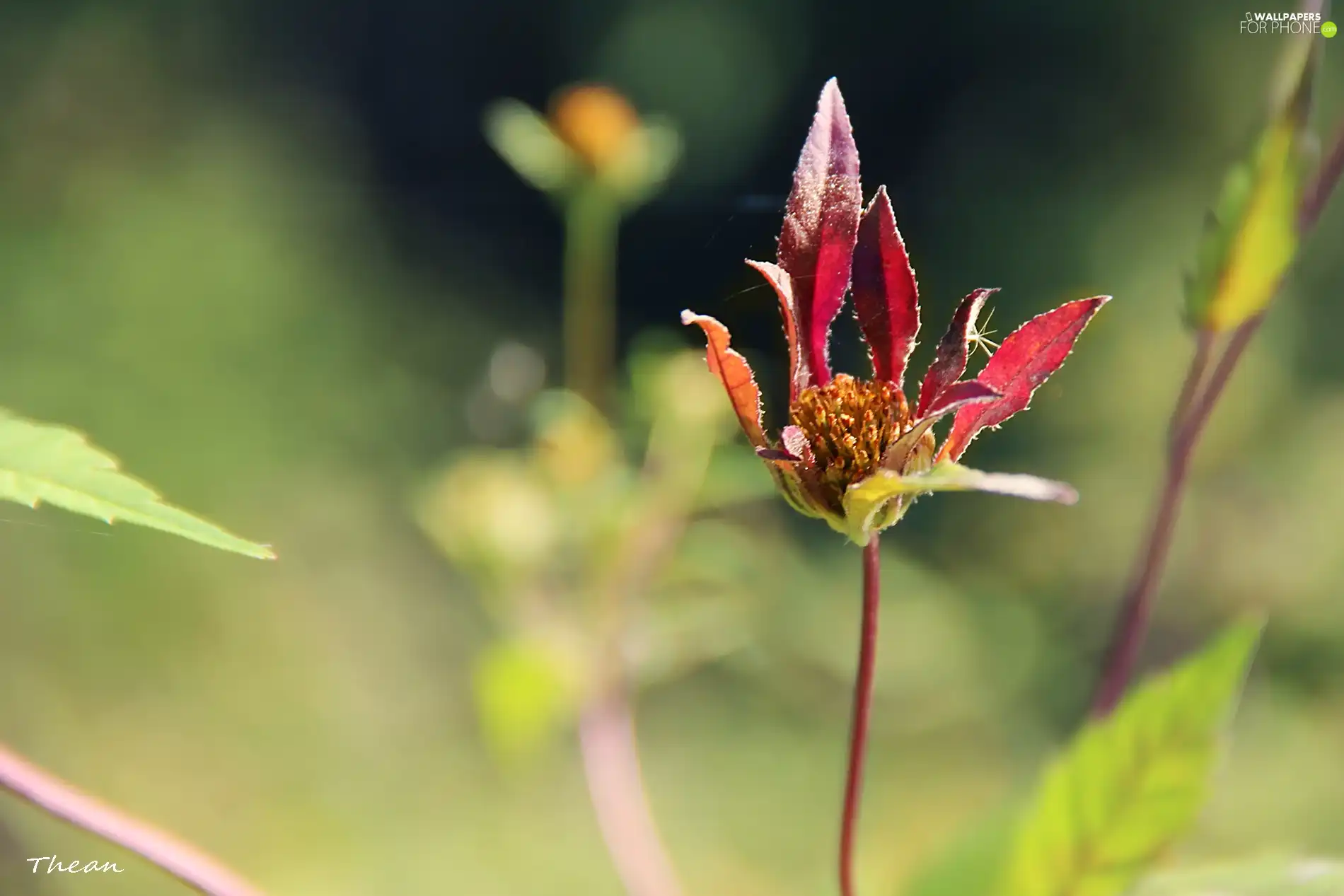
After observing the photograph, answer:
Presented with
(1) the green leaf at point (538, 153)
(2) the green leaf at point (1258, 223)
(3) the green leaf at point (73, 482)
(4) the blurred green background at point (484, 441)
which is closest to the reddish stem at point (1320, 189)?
(2) the green leaf at point (1258, 223)

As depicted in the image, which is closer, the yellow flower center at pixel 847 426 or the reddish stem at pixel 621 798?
the yellow flower center at pixel 847 426

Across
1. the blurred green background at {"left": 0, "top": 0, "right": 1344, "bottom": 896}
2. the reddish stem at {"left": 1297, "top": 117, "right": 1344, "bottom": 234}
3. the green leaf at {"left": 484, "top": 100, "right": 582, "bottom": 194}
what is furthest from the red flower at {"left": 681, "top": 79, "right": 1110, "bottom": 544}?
the blurred green background at {"left": 0, "top": 0, "right": 1344, "bottom": 896}

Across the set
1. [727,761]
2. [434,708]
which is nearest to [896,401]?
[727,761]

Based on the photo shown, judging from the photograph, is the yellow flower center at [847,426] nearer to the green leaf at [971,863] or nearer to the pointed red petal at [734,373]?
the pointed red petal at [734,373]

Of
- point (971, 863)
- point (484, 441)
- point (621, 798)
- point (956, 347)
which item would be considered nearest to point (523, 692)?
point (621, 798)

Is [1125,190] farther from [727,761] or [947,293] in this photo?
[727,761]

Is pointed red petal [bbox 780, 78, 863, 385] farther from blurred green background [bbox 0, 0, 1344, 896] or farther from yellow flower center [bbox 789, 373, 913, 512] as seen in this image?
blurred green background [bbox 0, 0, 1344, 896]

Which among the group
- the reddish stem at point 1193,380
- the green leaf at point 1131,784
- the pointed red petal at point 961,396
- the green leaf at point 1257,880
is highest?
the reddish stem at point 1193,380

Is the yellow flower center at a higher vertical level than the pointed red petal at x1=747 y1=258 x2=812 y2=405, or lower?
lower
